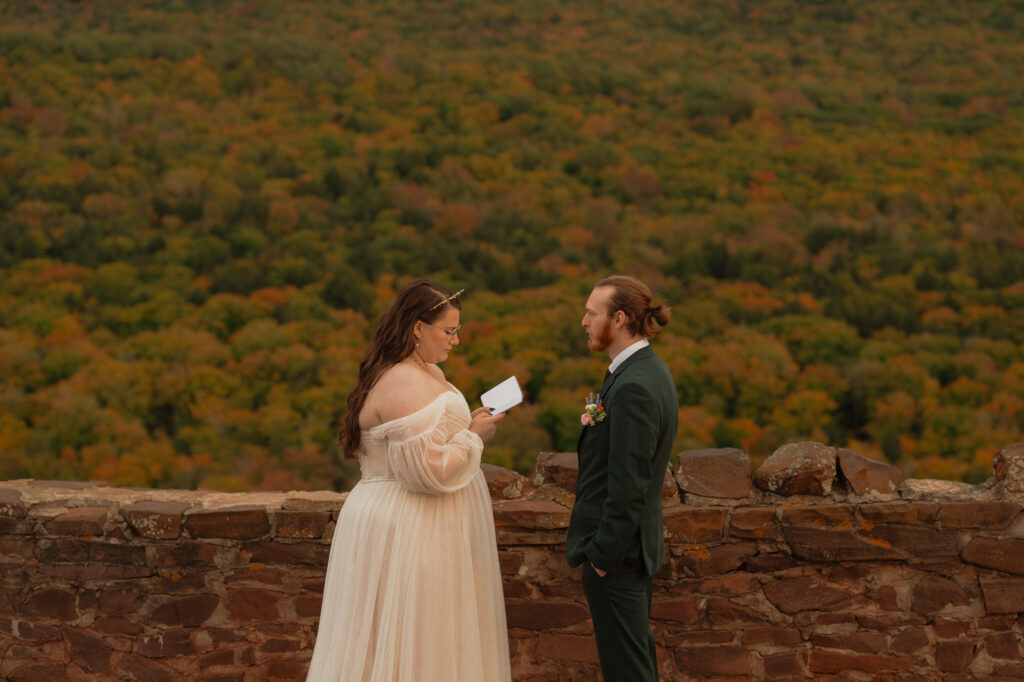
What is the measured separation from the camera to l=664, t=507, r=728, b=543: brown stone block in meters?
3.20

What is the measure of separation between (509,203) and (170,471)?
14012 millimetres

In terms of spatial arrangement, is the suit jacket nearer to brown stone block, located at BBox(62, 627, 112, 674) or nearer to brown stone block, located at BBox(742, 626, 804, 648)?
brown stone block, located at BBox(742, 626, 804, 648)

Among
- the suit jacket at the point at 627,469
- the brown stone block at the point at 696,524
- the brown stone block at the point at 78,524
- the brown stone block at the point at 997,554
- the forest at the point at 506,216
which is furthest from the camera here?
the forest at the point at 506,216

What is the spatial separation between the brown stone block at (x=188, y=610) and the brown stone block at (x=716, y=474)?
1958mm

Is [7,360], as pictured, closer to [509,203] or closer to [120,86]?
[509,203]

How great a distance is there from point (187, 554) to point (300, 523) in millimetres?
484

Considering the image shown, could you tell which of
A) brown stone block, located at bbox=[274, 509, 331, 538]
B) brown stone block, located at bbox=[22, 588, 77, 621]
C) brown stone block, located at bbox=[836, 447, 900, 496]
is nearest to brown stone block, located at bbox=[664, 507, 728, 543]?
brown stone block, located at bbox=[836, 447, 900, 496]

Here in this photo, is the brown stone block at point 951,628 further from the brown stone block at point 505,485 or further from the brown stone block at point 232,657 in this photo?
the brown stone block at point 232,657

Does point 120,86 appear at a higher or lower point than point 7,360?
higher

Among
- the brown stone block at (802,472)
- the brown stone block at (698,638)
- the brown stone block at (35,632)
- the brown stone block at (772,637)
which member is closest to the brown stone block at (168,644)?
the brown stone block at (35,632)

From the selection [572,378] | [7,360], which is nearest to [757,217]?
[572,378]

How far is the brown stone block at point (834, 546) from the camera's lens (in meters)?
3.13

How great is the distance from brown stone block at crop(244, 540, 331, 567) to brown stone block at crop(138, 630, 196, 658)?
44 centimetres

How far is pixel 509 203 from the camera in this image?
80.6 feet
